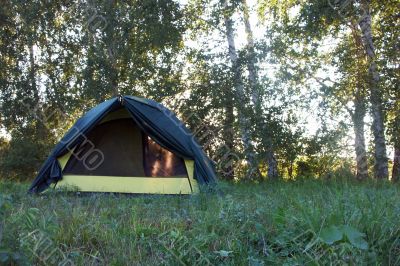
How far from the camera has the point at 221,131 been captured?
980cm

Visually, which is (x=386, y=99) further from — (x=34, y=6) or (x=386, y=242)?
(x=34, y=6)

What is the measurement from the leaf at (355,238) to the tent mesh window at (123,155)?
432 centimetres

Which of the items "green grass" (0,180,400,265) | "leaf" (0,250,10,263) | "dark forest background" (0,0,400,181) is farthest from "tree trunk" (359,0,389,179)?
"leaf" (0,250,10,263)

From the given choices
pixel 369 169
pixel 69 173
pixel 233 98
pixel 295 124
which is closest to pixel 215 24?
pixel 233 98

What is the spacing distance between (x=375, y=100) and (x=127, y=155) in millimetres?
4779

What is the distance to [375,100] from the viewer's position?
7961 millimetres

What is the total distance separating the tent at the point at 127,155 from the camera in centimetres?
620

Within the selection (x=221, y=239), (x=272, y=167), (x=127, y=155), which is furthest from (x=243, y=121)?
(x=221, y=239)

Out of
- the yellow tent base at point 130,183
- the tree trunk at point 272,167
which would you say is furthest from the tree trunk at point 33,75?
the tree trunk at point 272,167

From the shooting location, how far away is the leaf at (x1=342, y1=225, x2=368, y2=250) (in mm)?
2020

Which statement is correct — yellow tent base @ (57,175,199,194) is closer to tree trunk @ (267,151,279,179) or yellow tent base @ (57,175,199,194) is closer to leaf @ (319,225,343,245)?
tree trunk @ (267,151,279,179)

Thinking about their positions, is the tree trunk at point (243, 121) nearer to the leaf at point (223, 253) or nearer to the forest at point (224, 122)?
the forest at point (224, 122)

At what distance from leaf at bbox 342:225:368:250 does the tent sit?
3.93 meters

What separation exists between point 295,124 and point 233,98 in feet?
5.10
